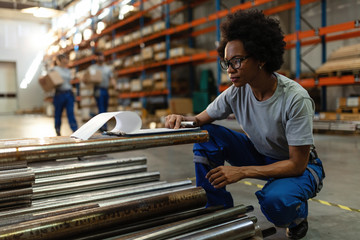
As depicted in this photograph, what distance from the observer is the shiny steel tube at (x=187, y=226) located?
1.46 metres

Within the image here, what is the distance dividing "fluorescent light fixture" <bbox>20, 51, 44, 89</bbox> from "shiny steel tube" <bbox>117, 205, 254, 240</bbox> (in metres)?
24.2

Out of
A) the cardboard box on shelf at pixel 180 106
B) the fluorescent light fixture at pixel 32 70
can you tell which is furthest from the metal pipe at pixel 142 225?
the fluorescent light fixture at pixel 32 70

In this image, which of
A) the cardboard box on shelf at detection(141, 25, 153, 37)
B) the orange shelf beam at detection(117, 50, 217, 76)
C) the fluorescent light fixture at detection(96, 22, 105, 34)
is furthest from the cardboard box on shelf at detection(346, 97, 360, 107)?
the fluorescent light fixture at detection(96, 22, 105, 34)

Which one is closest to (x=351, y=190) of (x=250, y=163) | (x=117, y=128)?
(x=250, y=163)

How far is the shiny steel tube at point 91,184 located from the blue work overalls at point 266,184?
3.33 feet

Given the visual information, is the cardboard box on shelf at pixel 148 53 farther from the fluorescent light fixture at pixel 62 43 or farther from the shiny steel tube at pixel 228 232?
the shiny steel tube at pixel 228 232

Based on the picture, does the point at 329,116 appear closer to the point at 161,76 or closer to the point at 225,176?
the point at 161,76

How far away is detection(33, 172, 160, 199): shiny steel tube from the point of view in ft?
7.92

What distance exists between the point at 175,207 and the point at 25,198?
87cm

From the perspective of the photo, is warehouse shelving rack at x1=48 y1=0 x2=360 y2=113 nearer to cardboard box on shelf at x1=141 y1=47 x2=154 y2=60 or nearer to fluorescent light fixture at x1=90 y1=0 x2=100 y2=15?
cardboard box on shelf at x1=141 y1=47 x2=154 y2=60

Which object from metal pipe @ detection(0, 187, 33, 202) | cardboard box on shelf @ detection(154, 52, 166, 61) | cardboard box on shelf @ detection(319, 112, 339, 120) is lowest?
metal pipe @ detection(0, 187, 33, 202)

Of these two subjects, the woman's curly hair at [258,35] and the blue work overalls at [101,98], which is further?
the blue work overalls at [101,98]

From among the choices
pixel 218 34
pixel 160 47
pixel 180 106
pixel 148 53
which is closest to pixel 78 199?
pixel 218 34

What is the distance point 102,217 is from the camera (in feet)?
4.80
